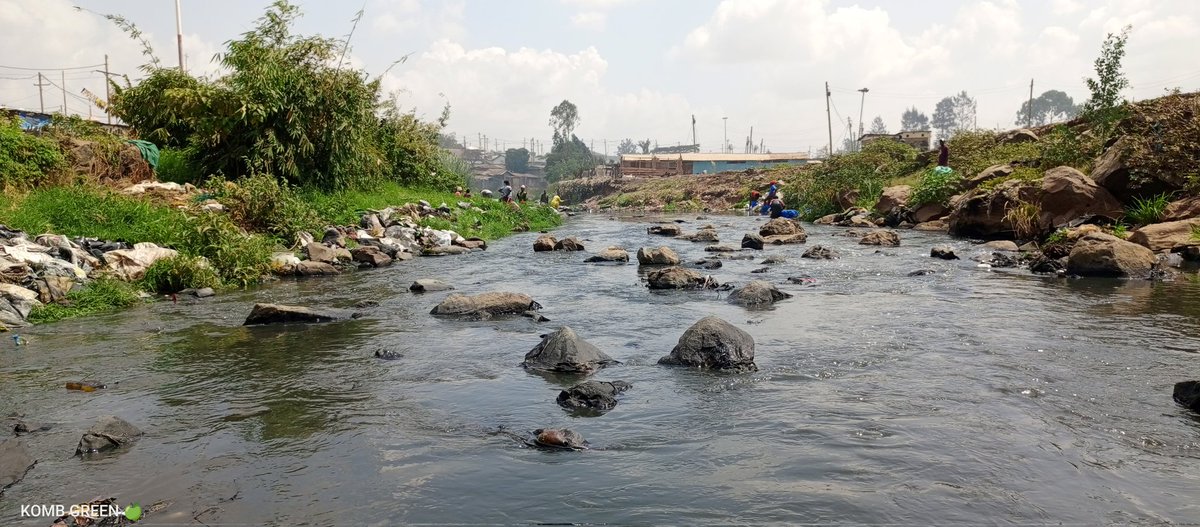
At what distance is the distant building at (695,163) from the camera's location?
69375 mm

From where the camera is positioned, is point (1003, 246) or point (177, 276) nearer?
point (177, 276)

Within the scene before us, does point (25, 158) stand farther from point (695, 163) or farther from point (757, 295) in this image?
point (695, 163)

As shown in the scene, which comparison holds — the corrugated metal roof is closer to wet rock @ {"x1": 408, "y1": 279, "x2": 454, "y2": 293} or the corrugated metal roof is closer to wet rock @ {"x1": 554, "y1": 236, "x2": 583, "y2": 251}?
wet rock @ {"x1": 554, "y1": 236, "x2": 583, "y2": 251}

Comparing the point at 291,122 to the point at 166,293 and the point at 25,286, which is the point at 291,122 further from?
the point at 25,286

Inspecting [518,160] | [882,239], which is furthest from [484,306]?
[518,160]

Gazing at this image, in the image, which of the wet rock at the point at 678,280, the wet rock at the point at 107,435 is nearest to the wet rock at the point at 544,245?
the wet rock at the point at 678,280

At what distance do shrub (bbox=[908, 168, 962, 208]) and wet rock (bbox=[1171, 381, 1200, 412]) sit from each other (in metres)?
19.8

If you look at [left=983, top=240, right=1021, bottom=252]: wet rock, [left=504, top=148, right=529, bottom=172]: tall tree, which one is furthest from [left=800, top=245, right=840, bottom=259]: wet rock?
[left=504, top=148, right=529, bottom=172]: tall tree

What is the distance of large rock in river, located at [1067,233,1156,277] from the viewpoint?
1226cm

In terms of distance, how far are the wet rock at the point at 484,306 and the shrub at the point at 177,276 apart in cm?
451

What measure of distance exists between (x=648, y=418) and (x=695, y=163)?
65639mm

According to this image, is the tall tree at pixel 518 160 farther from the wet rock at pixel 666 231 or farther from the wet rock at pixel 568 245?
the wet rock at pixel 568 245

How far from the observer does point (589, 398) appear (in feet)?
19.9

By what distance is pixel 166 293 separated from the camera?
11.8 meters
